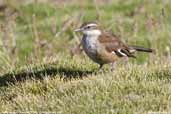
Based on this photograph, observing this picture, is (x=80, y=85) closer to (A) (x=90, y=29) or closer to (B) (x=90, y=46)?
(B) (x=90, y=46)

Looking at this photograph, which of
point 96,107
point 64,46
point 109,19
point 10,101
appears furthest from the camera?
point 109,19

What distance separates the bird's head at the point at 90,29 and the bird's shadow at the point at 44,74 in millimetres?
538

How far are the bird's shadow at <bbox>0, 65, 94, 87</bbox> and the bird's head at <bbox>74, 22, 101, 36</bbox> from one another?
0.54 meters

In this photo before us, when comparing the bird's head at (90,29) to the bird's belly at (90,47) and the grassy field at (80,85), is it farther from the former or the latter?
the grassy field at (80,85)

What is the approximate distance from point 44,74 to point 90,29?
3.16 ft

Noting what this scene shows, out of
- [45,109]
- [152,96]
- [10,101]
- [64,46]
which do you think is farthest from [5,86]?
[64,46]

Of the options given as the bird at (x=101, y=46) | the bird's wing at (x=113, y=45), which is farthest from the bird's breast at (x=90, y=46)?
the bird's wing at (x=113, y=45)

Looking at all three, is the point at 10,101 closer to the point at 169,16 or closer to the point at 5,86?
the point at 5,86

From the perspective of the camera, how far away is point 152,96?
710cm

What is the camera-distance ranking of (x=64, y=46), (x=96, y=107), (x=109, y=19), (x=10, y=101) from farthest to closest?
(x=109, y=19)
(x=64, y=46)
(x=10, y=101)
(x=96, y=107)

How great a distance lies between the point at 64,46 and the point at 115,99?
18.1ft

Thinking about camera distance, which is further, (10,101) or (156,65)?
(156,65)

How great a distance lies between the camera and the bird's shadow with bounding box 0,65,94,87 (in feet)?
27.6

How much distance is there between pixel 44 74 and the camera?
28.7ft
